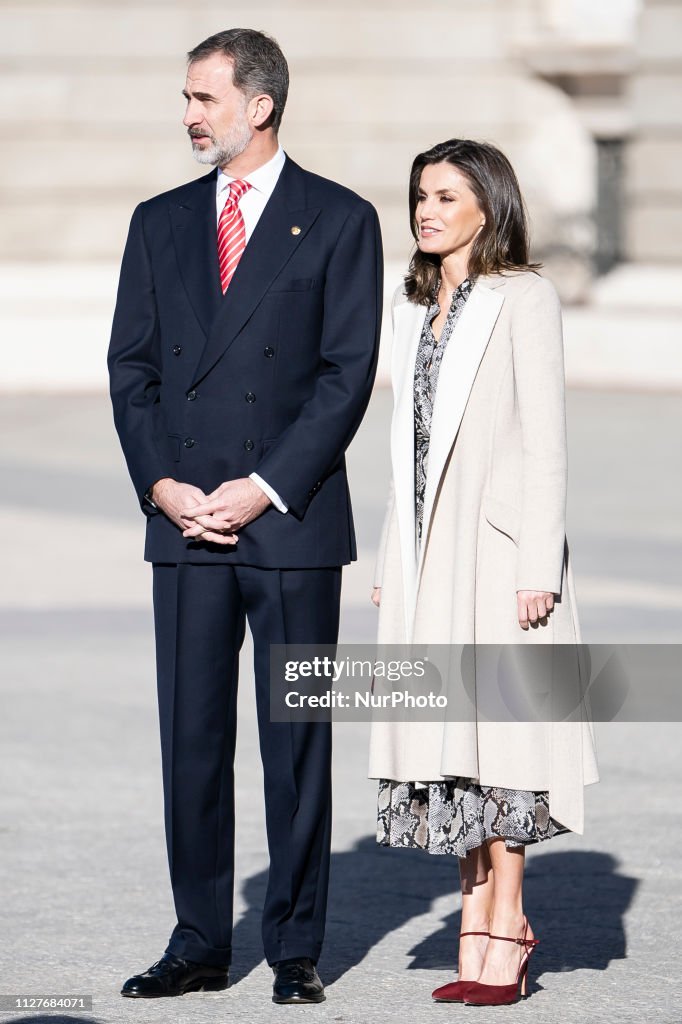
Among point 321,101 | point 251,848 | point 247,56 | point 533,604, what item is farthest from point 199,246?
point 321,101

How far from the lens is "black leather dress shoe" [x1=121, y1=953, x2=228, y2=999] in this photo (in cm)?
454

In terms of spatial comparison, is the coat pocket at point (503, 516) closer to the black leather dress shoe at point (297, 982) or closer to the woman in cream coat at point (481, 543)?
the woman in cream coat at point (481, 543)

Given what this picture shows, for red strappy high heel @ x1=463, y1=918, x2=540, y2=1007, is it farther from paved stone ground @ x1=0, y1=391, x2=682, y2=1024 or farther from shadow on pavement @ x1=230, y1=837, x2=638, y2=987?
shadow on pavement @ x1=230, y1=837, x2=638, y2=987

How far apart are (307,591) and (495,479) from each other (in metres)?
0.52

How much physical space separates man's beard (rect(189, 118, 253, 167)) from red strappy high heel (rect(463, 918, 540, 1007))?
1.94 metres

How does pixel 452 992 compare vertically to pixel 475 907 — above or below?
below

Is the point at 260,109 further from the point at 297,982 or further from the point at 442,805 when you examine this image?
the point at 297,982

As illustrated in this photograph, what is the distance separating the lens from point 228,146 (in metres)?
4.52

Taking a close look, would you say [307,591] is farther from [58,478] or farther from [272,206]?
[58,478]

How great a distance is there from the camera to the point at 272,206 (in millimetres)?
4574

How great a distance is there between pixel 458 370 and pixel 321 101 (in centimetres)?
1627

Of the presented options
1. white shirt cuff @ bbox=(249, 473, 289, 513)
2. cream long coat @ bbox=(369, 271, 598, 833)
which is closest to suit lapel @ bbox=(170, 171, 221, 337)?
white shirt cuff @ bbox=(249, 473, 289, 513)

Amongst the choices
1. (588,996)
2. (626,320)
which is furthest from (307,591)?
(626,320)

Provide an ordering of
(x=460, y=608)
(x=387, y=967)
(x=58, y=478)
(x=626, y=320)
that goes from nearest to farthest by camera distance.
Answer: (x=460, y=608)
(x=387, y=967)
(x=58, y=478)
(x=626, y=320)
